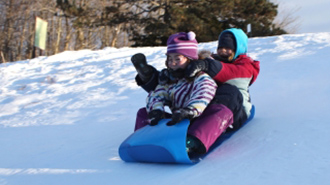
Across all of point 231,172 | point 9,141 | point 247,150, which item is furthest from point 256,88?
point 9,141

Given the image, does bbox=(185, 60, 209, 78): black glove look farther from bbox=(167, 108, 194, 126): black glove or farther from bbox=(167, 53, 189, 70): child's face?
bbox=(167, 108, 194, 126): black glove

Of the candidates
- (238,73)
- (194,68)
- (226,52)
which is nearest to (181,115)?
(194,68)

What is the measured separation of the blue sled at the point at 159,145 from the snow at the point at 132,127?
0.16 ft

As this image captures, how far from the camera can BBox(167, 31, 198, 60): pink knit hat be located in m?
2.31

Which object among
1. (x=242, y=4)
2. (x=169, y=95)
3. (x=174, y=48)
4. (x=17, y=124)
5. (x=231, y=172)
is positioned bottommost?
(x=17, y=124)

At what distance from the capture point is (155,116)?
2.12 meters

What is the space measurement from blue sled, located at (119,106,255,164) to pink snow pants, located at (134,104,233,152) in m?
0.07

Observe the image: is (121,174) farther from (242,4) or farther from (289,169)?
(242,4)

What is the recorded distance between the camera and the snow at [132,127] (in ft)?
5.43

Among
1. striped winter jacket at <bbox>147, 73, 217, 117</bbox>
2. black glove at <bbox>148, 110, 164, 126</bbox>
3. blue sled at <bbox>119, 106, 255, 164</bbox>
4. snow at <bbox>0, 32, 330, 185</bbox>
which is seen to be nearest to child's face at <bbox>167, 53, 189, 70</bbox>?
striped winter jacket at <bbox>147, 73, 217, 117</bbox>

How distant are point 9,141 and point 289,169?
7.63 ft

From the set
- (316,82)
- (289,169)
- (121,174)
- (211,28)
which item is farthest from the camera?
(211,28)

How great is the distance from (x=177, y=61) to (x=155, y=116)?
1.45ft

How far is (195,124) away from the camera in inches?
77.5
